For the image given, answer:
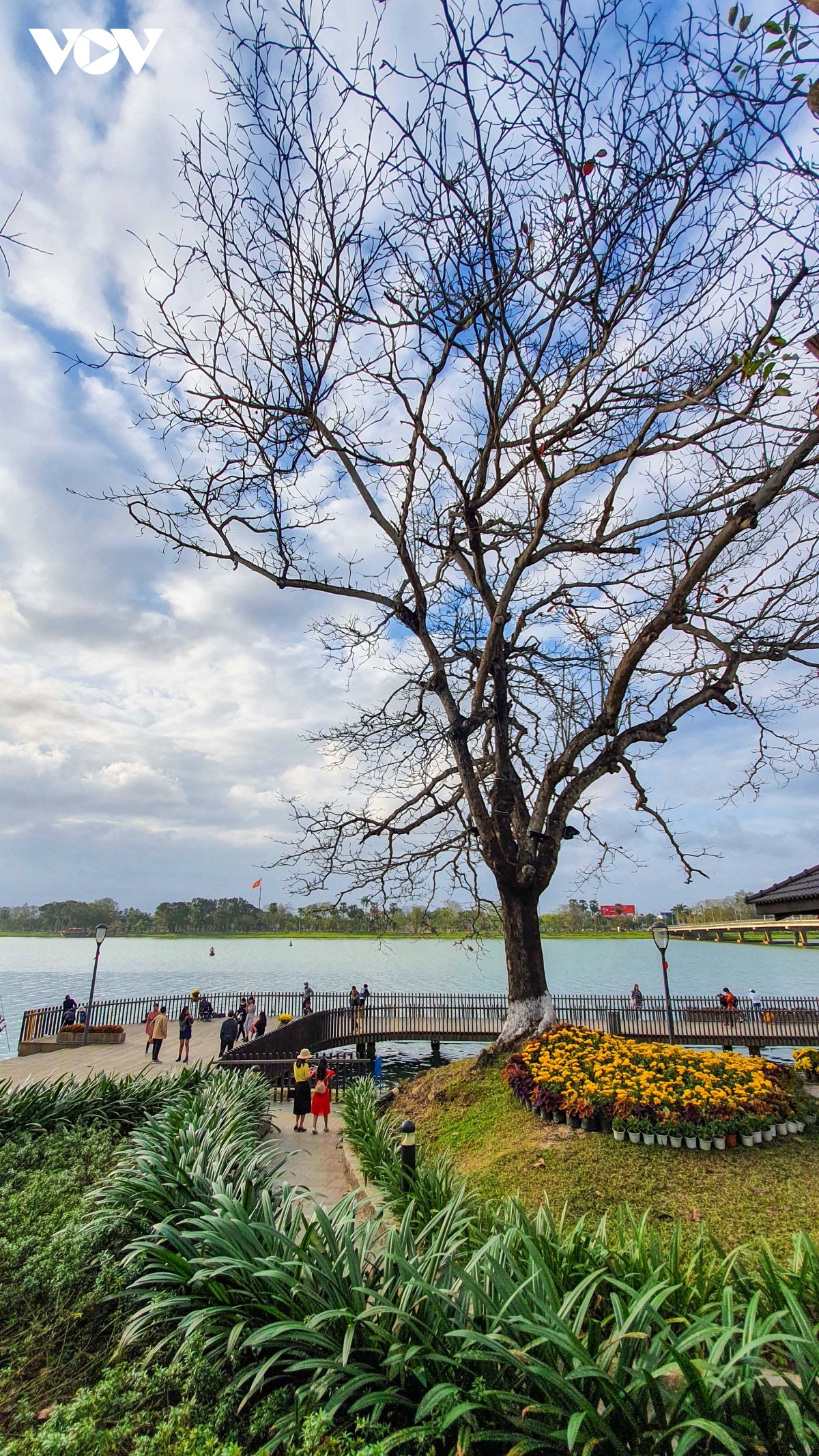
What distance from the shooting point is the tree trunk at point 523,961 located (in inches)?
453

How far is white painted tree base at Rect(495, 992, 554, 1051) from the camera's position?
37.5ft

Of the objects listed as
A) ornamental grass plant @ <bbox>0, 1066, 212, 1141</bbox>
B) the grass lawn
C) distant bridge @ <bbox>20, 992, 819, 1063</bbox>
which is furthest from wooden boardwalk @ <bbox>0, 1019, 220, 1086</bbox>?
the grass lawn

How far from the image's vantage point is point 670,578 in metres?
11.8

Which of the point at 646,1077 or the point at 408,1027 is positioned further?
the point at 408,1027

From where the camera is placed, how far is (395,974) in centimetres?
5606

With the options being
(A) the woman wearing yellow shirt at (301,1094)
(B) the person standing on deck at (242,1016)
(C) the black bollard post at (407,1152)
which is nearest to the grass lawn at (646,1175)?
(C) the black bollard post at (407,1152)

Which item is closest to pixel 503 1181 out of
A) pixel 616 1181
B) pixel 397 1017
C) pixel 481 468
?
pixel 616 1181

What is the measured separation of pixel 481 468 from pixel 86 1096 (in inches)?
387

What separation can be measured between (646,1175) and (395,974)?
51.4m

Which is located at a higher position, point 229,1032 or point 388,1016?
point 229,1032

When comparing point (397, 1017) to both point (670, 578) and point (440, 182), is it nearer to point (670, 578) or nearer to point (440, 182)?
point (670, 578)

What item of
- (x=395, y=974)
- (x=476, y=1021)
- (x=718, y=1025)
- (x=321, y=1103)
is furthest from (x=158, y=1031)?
(x=395, y=974)

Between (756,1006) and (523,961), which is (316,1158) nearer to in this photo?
(523,961)

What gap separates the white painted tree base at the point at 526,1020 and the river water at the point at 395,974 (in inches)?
102
